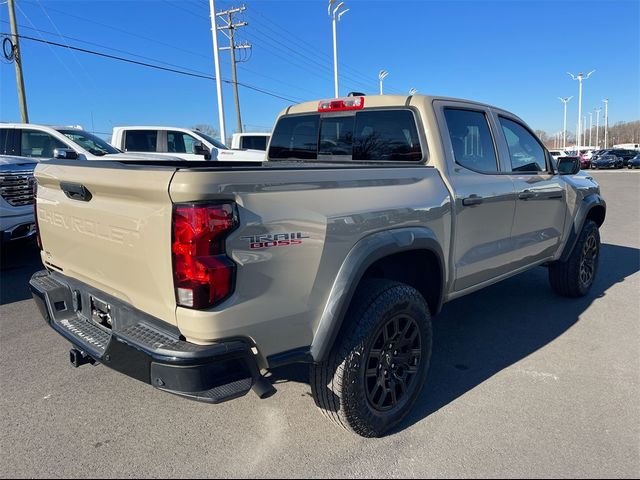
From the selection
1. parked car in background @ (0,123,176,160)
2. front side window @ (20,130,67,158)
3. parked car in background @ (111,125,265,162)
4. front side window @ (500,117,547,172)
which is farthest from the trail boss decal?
parked car in background @ (111,125,265,162)

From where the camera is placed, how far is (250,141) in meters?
15.9

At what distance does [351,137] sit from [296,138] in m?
0.67

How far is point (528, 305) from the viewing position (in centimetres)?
500

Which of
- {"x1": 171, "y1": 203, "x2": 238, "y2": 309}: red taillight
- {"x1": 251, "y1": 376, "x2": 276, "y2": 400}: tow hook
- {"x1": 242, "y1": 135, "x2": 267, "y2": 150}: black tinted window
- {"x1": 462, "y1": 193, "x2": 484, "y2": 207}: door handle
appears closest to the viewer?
{"x1": 171, "y1": 203, "x2": 238, "y2": 309}: red taillight

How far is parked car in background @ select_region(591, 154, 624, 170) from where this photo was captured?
40.1 m

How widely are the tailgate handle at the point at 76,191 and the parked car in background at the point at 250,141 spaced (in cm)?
1329

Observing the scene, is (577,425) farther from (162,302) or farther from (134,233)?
(134,233)

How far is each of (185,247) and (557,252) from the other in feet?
13.1

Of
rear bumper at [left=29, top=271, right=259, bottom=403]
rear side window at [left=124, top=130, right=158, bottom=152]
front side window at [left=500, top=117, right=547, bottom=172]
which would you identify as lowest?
rear bumper at [left=29, top=271, right=259, bottom=403]

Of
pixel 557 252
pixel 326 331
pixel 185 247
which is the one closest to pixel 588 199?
pixel 557 252

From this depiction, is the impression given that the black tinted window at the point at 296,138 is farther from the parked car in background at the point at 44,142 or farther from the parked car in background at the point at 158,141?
the parked car in background at the point at 158,141

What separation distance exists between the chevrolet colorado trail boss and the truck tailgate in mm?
11

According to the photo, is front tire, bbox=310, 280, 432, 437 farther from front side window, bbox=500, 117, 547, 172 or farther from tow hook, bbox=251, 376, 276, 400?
front side window, bbox=500, 117, 547, 172

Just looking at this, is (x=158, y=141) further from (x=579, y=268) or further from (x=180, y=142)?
(x=579, y=268)
